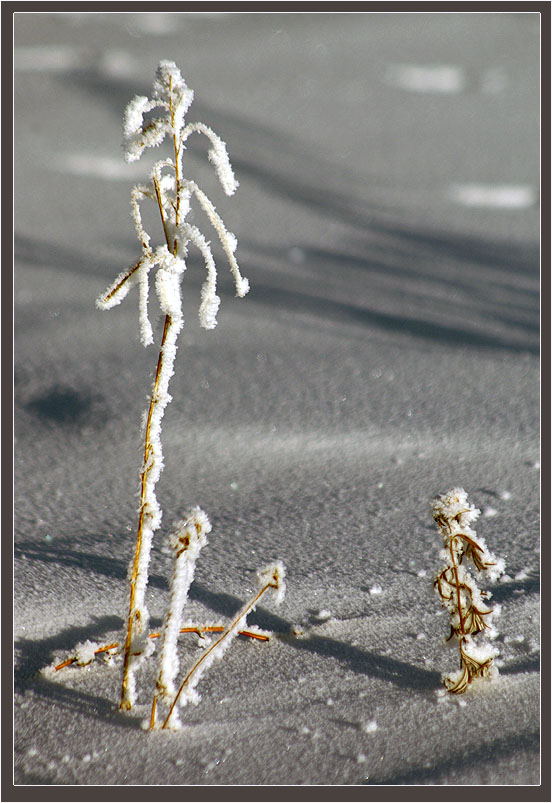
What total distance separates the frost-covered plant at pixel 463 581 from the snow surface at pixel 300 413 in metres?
0.05

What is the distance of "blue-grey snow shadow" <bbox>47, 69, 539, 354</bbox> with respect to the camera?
1.99 meters

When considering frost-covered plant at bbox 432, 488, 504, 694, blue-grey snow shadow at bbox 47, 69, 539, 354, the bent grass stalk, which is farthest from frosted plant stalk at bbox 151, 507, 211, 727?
blue-grey snow shadow at bbox 47, 69, 539, 354

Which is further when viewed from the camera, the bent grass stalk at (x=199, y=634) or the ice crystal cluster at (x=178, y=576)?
the bent grass stalk at (x=199, y=634)

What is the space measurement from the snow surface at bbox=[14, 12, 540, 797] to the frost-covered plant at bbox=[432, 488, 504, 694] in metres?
0.05

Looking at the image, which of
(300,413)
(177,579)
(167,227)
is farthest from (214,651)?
(300,413)

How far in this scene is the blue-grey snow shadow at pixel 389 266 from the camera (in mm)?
1991

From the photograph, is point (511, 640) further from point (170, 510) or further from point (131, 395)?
point (131, 395)

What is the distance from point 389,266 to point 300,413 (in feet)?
2.77

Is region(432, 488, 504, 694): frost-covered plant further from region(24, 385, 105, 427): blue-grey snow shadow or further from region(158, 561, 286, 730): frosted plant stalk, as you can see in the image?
region(24, 385, 105, 427): blue-grey snow shadow

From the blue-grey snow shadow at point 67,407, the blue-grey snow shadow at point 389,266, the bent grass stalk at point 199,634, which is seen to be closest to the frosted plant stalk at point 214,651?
the bent grass stalk at point 199,634

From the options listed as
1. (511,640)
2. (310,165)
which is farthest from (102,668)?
(310,165)

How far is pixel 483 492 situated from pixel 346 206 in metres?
1.52

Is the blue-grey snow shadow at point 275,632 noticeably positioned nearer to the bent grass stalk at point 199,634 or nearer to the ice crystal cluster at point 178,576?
the bent grass stalk at point 199,634

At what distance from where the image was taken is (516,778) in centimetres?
78
